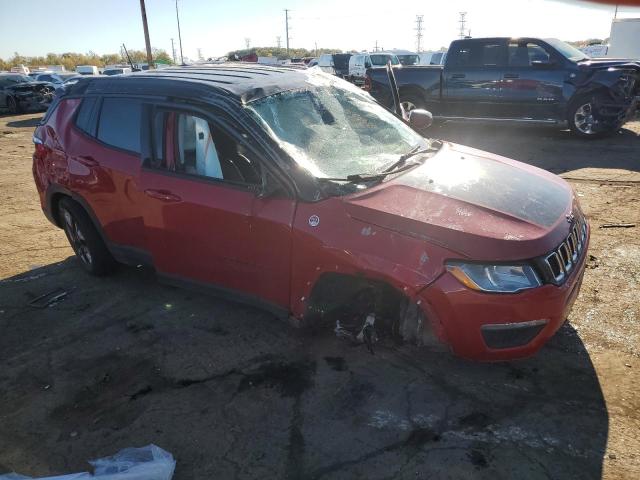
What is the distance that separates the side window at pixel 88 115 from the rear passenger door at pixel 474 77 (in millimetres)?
8172

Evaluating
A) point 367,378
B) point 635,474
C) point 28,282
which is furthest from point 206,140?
point 635,474

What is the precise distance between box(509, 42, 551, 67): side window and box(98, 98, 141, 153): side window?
8326 mm

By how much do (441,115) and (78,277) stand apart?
8.49 metres

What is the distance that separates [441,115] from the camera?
1099cm

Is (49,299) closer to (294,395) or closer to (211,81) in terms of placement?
(211,81)

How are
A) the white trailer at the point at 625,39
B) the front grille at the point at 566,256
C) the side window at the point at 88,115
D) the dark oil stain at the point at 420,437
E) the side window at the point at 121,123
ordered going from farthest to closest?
the white trailer at the point at 625,39
the side window at the point at 88,115
the side window at the point at 121,123
the front grille at the point at 566,256
the dark oil stain at the point at 420,437

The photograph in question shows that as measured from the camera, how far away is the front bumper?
101 inches

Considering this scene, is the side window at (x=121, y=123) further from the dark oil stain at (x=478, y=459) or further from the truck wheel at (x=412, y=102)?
the truck wheel at (x=412, y=102)

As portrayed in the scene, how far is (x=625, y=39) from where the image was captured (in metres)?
17.6

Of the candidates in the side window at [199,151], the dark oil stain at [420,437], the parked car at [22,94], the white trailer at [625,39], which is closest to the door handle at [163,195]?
the side window at [199,151]

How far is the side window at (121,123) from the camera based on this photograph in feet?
12.3

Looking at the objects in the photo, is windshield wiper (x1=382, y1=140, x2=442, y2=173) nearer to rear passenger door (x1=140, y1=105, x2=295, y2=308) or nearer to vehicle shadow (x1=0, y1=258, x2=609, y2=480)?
rear passenger door (x1=140, y1=105, x2=295, y2=308)

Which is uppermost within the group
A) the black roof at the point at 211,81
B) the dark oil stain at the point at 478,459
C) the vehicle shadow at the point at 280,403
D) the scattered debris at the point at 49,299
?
the black roof at the point at 211,81

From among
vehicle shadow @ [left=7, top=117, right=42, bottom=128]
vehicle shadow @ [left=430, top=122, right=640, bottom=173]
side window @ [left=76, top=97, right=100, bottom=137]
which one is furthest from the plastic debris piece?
vehicle shadow @ [left=7, top=117, right=42, bottom=128]
